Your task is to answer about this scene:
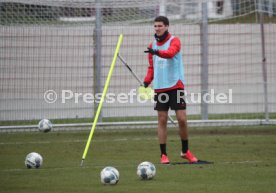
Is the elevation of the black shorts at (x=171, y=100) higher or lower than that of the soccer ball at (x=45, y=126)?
higher

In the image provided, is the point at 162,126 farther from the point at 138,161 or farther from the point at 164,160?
the point at 138,161

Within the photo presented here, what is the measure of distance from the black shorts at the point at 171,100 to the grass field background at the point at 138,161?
0.87 m

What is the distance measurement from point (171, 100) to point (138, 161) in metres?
1.04

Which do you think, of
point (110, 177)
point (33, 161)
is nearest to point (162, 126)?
point (33, 161)

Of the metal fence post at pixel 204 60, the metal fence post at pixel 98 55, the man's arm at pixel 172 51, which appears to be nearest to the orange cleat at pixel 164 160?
the man's arm at pixel 172 51

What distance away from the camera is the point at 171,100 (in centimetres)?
1134

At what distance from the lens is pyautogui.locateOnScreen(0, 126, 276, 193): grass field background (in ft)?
28.6

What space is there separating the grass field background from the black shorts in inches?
34.2

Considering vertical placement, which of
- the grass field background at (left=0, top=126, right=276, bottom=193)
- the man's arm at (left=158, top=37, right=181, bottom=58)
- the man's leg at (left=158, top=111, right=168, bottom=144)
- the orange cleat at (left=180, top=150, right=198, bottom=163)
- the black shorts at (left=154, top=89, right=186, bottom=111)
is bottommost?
the grass field background at (left=0, top=126, right=276, bottom=193)

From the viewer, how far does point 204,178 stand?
9.38m

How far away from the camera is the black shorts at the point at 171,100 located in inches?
444

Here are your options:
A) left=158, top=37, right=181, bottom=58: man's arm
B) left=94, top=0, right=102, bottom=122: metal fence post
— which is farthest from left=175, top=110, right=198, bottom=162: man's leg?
left=94, top=0, right=102, bottom=122: metal fence post

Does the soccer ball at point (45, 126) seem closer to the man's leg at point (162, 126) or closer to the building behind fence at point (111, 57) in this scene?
the building behind fence at point (111, 57)

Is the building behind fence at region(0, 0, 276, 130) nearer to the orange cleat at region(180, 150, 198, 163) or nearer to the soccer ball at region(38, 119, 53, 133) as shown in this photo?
the soccer ball at region(38, 119, 53, 133)
